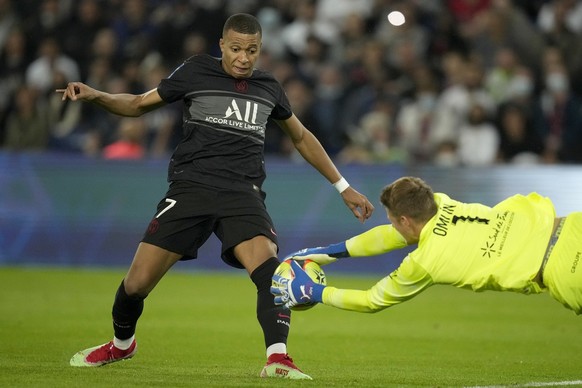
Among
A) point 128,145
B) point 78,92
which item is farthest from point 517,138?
point 78,92

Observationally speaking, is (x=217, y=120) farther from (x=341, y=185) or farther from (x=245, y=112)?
(x=341, y=185)

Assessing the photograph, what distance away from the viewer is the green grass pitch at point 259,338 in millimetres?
8031

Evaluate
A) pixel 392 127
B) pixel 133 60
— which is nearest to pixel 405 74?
pixel 392 127

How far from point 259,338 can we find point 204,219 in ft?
9.52

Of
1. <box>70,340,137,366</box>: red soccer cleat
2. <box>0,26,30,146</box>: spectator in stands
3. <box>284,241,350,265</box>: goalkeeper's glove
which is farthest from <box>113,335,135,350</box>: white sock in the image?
<box>0,26,30,146</box>: spectator in stands

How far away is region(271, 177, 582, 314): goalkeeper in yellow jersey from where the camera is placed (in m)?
6.70

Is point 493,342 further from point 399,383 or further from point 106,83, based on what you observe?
point 106,83

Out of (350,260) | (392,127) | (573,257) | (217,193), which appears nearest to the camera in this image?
(573,257)

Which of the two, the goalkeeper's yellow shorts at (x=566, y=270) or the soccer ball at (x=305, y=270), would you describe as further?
the soccer ball at (x=305, y=270)

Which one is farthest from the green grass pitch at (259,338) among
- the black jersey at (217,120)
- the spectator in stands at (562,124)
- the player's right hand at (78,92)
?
the spectator in stands at (562,124)

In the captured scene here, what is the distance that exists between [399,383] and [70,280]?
29.0 feet

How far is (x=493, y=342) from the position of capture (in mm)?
10688

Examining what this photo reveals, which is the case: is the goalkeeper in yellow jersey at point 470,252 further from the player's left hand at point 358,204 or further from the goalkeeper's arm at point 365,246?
the player's left hand at point 358,204

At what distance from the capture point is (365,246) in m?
7.48
